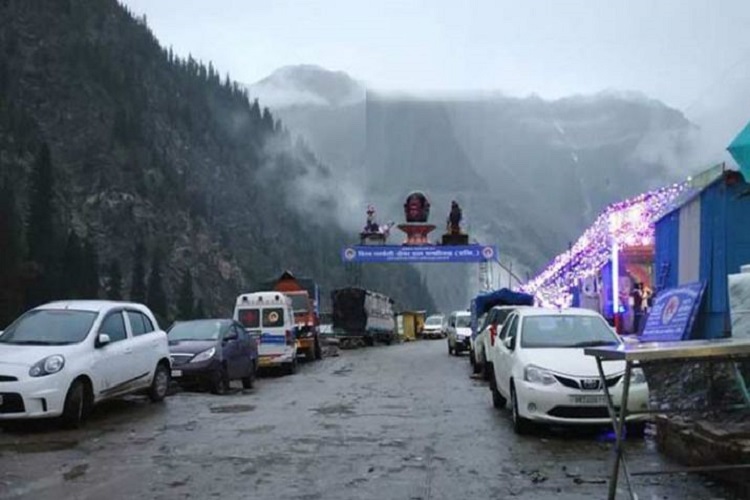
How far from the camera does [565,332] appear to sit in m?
12.3

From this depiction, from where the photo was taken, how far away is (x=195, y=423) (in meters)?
12.4

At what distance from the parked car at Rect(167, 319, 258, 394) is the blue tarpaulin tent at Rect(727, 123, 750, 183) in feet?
38.9

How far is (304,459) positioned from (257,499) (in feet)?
6.44

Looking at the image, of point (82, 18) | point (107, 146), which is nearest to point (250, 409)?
point (107, 146)

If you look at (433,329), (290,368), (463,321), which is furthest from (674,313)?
(433,329)

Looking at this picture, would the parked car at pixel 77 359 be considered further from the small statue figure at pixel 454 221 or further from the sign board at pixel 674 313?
the small statue figure at pixel 454 221

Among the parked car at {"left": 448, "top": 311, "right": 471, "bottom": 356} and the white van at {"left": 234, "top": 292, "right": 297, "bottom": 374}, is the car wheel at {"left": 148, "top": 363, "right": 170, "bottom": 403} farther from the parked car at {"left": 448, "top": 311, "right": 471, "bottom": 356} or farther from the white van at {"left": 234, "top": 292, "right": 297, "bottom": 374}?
the parked car at {"left": 448, "top": 311, "right": 471, "bottom": 356}

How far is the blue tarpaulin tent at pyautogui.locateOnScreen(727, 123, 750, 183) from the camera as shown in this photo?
763 cm

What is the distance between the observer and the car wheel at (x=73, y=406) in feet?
38.1

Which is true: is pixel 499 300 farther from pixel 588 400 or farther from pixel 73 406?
pixel 73 406

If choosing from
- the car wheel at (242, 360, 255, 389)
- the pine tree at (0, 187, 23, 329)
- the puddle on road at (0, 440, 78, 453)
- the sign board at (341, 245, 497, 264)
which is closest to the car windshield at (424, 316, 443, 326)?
the sign board at (341, 245, 497, 264)

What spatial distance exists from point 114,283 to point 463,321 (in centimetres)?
8225

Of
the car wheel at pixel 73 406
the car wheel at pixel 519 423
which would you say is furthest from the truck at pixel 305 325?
the car wheel at pixel 519 423

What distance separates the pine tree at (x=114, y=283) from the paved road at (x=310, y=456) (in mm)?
98219
